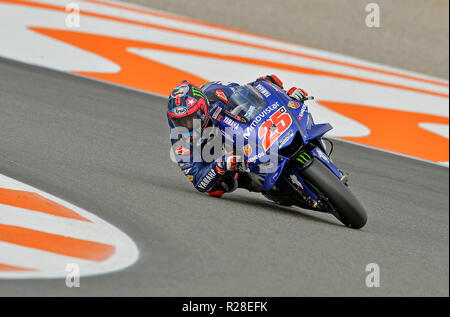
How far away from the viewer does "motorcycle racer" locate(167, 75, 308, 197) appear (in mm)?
6945

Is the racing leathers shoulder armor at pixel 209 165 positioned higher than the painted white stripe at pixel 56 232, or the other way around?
the racing leathers shoulder armor at pixel 209 165

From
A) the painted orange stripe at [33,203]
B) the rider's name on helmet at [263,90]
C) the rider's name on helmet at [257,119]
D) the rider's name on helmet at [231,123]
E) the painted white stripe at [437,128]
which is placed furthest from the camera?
the painted white stripe at [437,128]

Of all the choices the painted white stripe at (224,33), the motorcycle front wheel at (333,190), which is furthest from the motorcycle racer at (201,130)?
the painted white stripe at (224,33)

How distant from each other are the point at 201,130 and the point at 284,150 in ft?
2.50

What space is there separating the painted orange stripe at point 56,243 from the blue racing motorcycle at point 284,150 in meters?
1.79

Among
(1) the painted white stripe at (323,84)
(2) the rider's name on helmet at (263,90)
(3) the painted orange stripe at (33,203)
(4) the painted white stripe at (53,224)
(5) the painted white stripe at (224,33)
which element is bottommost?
(4) the painted white stripe at (53,224)

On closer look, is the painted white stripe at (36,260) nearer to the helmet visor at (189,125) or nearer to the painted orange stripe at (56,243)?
the painted orange stripe at (56,243)

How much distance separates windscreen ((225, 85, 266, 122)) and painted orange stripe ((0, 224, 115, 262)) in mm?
1954

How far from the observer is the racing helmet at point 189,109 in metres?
6.91

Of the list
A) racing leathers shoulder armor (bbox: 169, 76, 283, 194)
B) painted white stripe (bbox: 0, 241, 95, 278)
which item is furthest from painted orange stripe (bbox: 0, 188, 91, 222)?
racing leathers shoulder armor (bbox: 169, 76, 283, 194)

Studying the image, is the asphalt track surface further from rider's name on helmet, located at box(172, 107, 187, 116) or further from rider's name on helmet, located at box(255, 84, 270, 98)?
rider's name on helmet, located at box(255, 84, 270, 98)

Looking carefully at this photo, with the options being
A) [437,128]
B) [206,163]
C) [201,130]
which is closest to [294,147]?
[201,130]

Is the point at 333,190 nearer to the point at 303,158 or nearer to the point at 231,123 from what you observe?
the point at 303,158
